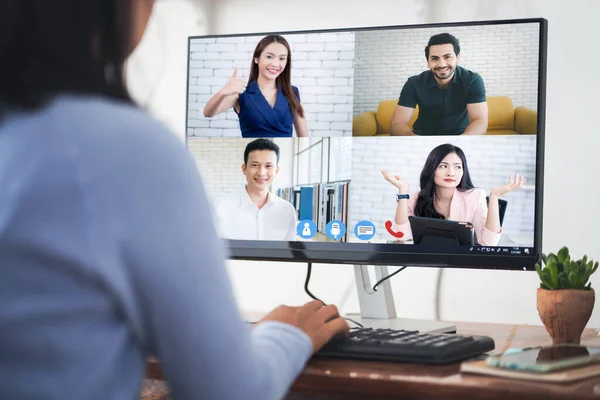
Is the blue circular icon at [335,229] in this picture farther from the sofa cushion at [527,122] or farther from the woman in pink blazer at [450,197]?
the sofa cushion at [527,122]

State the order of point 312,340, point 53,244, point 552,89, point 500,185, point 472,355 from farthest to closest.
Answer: point 552,89 < point 500,185 < point 472,355 < point 312,340 < point 53,244

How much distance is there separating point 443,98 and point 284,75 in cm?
32

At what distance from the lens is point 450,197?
1438 mm

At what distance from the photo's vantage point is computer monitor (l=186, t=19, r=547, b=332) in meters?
1.43

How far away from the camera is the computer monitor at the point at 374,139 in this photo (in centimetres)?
143

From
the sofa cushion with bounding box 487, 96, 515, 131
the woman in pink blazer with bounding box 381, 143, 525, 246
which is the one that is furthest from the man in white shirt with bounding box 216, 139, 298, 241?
the sofa cushion with bounding box 487, 96, 515, 131

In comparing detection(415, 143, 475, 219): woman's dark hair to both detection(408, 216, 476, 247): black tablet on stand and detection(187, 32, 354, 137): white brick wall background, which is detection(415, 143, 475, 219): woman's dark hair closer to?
detection(408, 216, 476, 247): black tablet on stand

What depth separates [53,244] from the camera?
58 centimetres

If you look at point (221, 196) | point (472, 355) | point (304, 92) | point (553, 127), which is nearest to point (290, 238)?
point (221, 196)

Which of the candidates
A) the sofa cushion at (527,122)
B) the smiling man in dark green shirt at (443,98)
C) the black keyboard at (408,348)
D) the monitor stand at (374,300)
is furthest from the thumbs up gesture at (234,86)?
the black keyboard at (408,348)

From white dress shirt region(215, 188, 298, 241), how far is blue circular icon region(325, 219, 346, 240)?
7 centimetres

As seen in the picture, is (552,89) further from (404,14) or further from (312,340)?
(312,340)

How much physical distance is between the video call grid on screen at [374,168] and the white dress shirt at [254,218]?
17 mm

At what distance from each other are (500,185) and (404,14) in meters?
1.48
